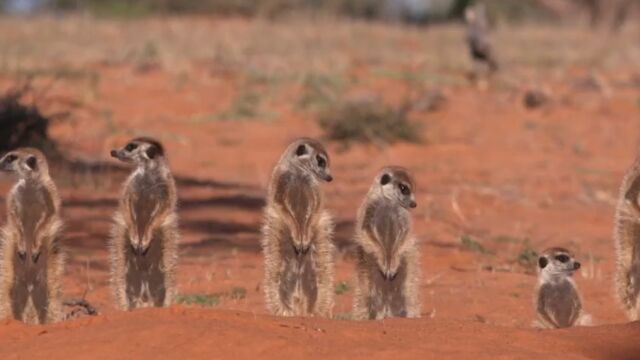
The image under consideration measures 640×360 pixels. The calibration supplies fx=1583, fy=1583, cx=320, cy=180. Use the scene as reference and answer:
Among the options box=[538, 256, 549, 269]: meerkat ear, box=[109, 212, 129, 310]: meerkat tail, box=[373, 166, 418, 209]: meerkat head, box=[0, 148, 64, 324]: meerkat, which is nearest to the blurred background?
box=[538, 256, 549, 269]: meerkat ear

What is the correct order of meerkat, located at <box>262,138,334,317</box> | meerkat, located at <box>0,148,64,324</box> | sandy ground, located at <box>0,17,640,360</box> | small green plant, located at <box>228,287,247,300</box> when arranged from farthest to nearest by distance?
small green plant, located at <box>228,287,247,300</box>, meerkat, located at <box>262,138,334,317</box>, meerkat, located at <box>0,148,64,324</box>, sandy ground, located at <box>0,17,640,360</box>

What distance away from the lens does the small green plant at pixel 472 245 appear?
41.7ft

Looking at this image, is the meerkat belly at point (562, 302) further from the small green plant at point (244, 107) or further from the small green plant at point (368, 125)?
the small green plant at point (244, 107)

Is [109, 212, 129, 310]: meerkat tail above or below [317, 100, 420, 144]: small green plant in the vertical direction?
below

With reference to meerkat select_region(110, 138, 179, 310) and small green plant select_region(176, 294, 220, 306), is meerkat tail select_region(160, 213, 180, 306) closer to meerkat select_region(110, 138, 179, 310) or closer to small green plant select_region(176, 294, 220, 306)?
meerkat select_region(110, 138, 179, 310)

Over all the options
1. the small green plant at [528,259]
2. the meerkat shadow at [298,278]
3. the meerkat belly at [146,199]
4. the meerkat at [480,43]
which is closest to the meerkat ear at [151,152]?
the meerkat belly at [146,199]

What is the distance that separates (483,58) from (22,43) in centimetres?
862

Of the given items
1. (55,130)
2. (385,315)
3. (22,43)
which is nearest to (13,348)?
(385,315)

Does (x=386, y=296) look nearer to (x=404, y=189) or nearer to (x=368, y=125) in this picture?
(x=404, y=189)

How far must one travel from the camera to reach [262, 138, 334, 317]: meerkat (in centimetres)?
869

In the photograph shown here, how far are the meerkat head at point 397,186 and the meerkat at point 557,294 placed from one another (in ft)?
3.21

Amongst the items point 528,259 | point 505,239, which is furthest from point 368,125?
point 528,259

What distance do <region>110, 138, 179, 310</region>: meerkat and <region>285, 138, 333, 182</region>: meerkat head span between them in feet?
2.37

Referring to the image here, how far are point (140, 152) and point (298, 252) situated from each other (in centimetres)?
104
